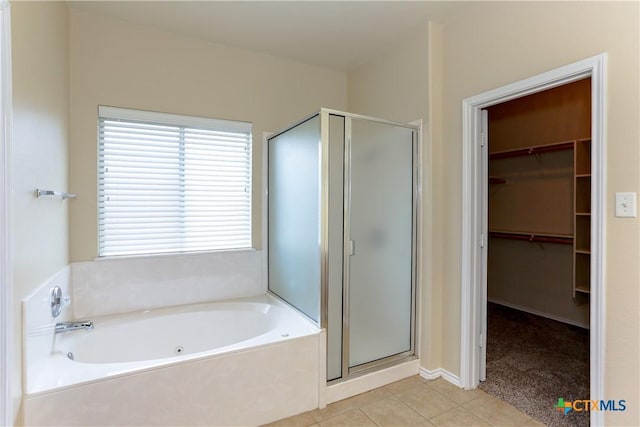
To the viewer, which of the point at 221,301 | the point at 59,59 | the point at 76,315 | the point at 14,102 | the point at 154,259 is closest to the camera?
the point at 14,102

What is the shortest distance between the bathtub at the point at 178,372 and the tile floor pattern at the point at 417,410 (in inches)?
6.0

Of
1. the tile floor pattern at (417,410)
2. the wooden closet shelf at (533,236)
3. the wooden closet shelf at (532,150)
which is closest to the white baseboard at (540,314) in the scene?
the wooden closet shelf at (533,236)

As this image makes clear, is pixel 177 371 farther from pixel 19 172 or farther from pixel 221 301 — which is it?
pixel 19 172

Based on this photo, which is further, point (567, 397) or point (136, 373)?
point (567, 397)

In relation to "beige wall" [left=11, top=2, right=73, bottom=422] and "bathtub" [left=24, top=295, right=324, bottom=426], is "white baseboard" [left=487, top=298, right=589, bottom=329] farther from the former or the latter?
"beige wall" [left=11, top=2, right=73, bottom=422]

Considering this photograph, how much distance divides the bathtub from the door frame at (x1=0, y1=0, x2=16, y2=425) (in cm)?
26

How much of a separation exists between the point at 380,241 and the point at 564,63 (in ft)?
4.90

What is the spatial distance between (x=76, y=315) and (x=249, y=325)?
1224 millimetres

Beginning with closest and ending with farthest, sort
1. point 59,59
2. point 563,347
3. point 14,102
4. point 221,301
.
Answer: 1. point 14,102
2. point 59,59
3. point 221,301
4. point 563,347

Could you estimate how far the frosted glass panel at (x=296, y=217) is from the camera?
229 centimetres

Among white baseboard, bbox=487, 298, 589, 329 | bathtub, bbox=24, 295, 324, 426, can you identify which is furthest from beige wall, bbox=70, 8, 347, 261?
white baseboard, bbox=487, 298, 589, 329

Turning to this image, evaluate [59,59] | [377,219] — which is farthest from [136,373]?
[59,59]

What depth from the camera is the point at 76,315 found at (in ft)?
7.85

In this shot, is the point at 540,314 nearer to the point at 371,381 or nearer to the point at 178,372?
the point at 371,381
